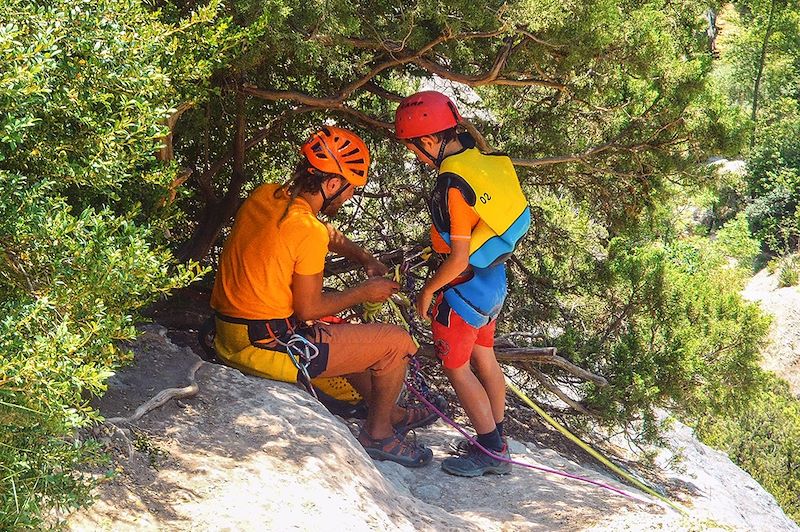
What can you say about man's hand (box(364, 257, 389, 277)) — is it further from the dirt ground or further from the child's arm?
the dirt ground

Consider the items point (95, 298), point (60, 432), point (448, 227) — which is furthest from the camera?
point (448, 227)

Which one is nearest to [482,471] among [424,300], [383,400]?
[383,400]

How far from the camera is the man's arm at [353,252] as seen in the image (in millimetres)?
5492

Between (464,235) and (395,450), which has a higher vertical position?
(464,235)

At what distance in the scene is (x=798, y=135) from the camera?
1238 inches

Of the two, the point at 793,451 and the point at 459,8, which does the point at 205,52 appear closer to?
the point at 459,8

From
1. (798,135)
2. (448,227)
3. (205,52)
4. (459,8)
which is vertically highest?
(798,135)

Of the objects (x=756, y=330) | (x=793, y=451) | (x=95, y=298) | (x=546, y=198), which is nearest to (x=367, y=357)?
(x=95, y=298)

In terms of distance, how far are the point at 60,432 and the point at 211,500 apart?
102cm

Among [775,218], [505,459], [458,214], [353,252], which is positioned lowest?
[505,459]

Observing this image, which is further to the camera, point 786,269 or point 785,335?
point 786,269

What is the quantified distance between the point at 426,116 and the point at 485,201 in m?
0.61

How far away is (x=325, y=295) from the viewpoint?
5.00m

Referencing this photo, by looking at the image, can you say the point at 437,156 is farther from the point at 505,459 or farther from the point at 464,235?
the point at 505,459
